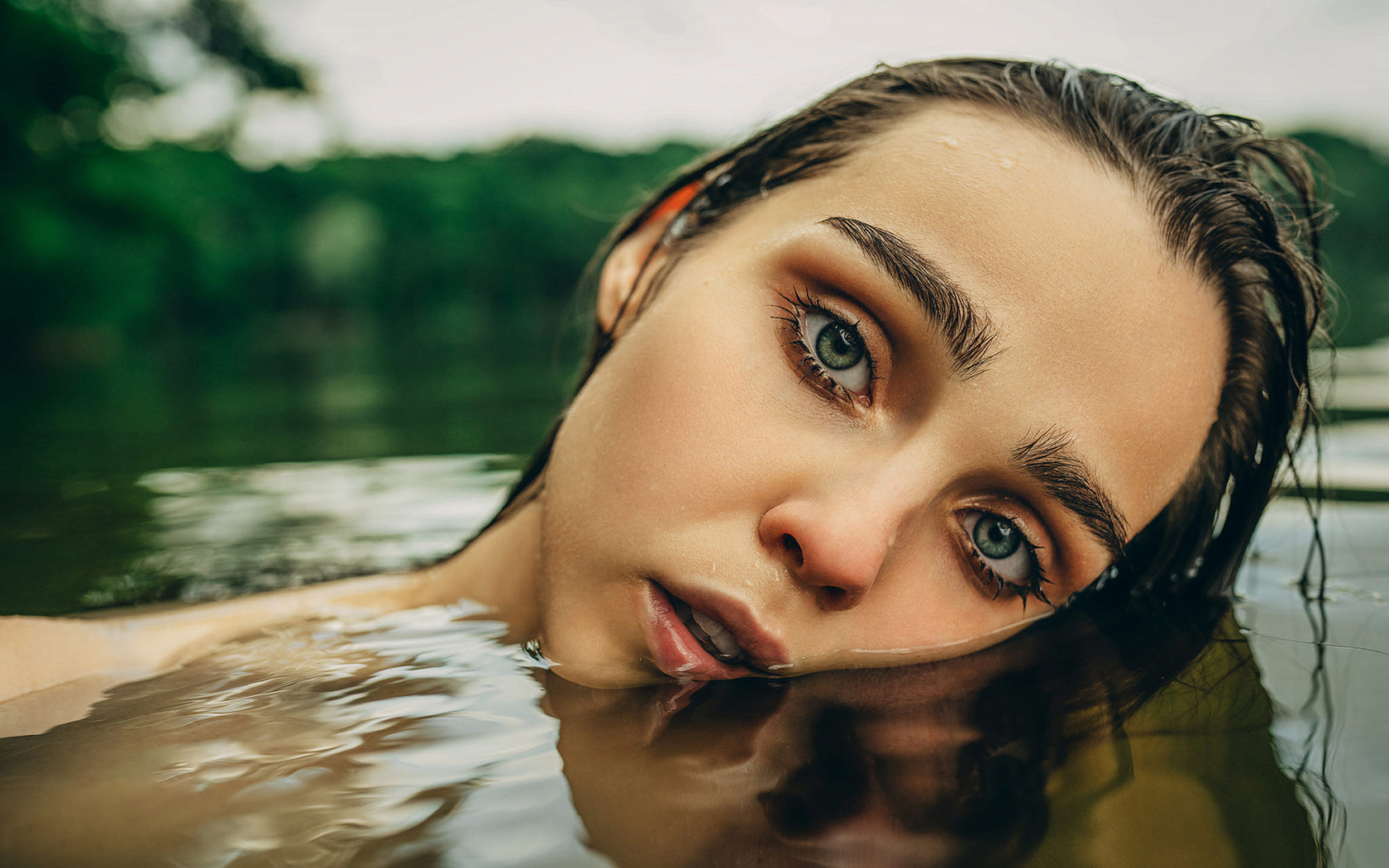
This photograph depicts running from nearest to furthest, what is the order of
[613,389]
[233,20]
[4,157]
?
[613,389], [4,157], [233,20]

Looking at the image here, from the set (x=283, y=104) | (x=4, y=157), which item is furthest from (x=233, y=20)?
(x=4, y=157)

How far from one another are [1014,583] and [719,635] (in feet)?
2.13

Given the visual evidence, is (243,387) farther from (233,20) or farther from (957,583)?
(233,20)

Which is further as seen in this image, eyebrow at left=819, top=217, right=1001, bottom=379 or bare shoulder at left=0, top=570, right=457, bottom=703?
bare shoulder at left=0, top=570, right=457, bottom=703

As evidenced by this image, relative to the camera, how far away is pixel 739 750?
49.4 inches

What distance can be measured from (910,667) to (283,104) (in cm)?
3241

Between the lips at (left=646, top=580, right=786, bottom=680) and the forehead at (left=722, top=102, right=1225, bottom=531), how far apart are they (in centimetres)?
53

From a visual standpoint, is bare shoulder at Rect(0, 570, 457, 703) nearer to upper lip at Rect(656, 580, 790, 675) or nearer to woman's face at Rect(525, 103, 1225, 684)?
woman's face at Rect(525, 103, 1225, 684)

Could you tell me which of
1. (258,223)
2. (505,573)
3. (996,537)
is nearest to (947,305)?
(996,537)

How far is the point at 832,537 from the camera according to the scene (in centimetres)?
136

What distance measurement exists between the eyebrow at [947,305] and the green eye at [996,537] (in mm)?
348

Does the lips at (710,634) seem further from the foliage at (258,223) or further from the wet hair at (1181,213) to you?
the foliage at (258,223)

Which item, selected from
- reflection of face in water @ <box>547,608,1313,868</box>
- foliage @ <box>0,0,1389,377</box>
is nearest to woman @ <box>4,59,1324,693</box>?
reflection of face in water @ <box>547,608,1313,868</box>

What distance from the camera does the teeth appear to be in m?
1.49
